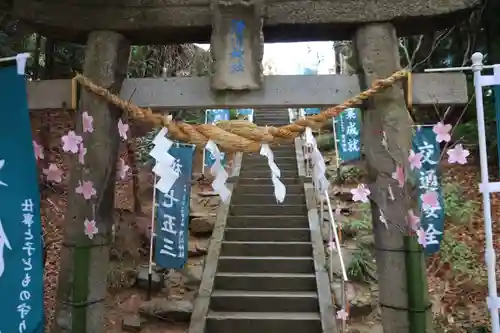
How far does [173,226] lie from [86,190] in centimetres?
311

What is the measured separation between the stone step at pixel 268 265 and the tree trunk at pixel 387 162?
322 centimetres

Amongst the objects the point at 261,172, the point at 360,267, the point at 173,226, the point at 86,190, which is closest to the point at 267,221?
the point at 360,267

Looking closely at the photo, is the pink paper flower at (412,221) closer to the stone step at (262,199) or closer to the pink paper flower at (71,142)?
the pink paper flower at (71,142)

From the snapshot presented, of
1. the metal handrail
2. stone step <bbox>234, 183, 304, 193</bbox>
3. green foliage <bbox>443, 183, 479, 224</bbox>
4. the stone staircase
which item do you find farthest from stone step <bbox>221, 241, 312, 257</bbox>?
green foliage <bbox>443, 183, 479, 224</bbox>

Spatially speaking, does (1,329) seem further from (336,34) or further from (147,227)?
(147,227)

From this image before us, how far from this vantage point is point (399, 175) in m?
3.45

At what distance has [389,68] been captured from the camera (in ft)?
11.8

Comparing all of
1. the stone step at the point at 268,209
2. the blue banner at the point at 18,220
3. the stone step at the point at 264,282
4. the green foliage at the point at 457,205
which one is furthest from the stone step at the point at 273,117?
the blue banner at the point at 18,220

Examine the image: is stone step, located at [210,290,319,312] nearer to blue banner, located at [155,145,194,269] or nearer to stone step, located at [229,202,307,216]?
A: blue banner, located at [155,145,194,269]

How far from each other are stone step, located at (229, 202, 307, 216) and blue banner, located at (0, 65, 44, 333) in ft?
18.0

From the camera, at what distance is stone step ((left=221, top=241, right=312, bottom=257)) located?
7.18 metres

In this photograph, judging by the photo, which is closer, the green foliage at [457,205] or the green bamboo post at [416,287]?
the green bamboo post at [416,287]

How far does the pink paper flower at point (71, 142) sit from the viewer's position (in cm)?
354

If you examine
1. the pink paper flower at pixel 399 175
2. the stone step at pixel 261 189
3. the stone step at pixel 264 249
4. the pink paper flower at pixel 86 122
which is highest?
the pink paper flower at pixel 86 122
